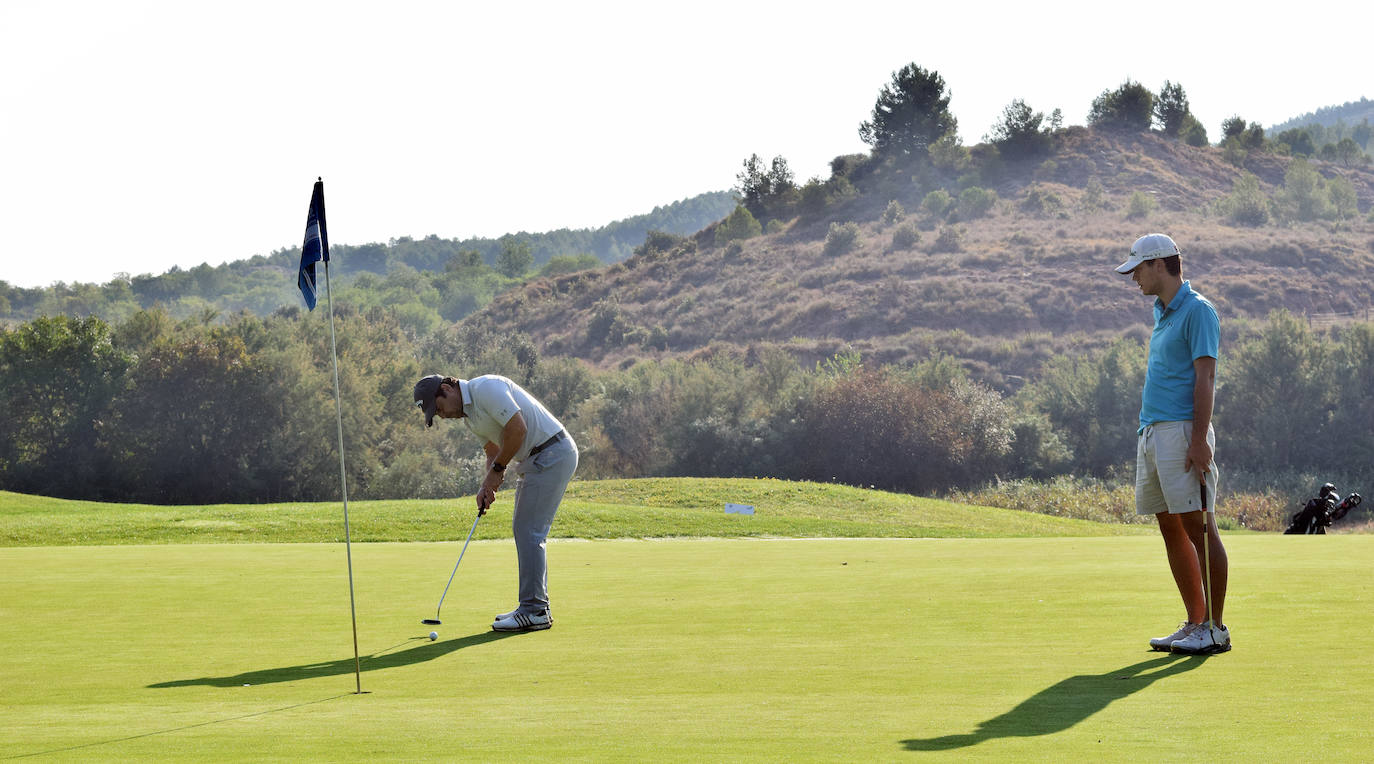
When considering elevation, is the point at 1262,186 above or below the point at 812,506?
above

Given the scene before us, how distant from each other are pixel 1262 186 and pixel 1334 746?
118451 mm

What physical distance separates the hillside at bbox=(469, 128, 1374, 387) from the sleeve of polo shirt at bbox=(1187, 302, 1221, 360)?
67.2 meters

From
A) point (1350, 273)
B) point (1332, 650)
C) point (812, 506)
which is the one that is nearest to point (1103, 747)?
point (1332, 650)

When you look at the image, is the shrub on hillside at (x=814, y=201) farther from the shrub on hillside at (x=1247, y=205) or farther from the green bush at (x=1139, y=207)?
the shrub on hillside at (x=1247, y=205)

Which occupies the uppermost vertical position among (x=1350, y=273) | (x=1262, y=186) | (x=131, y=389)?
(x=1262, y=186)

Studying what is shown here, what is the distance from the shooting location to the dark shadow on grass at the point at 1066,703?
16.8 feet

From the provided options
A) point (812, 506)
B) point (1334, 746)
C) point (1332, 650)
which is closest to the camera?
point (1334, 746)

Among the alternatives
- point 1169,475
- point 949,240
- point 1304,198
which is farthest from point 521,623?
point 1304,198

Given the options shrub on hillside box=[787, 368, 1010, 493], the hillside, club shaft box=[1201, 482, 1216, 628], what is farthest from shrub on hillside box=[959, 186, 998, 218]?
club shaft box=[1201, 482, 1216, 628]

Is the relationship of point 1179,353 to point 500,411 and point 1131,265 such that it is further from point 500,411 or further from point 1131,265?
point 500,411

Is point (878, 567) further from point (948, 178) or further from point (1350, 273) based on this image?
point (948, 178)

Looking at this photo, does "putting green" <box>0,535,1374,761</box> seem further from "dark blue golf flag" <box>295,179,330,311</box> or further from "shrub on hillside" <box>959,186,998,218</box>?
"shrub on hillside" <box>959,186,998,218</box>

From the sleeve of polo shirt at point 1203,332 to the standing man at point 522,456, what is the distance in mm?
3947

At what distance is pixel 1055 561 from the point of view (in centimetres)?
1346
